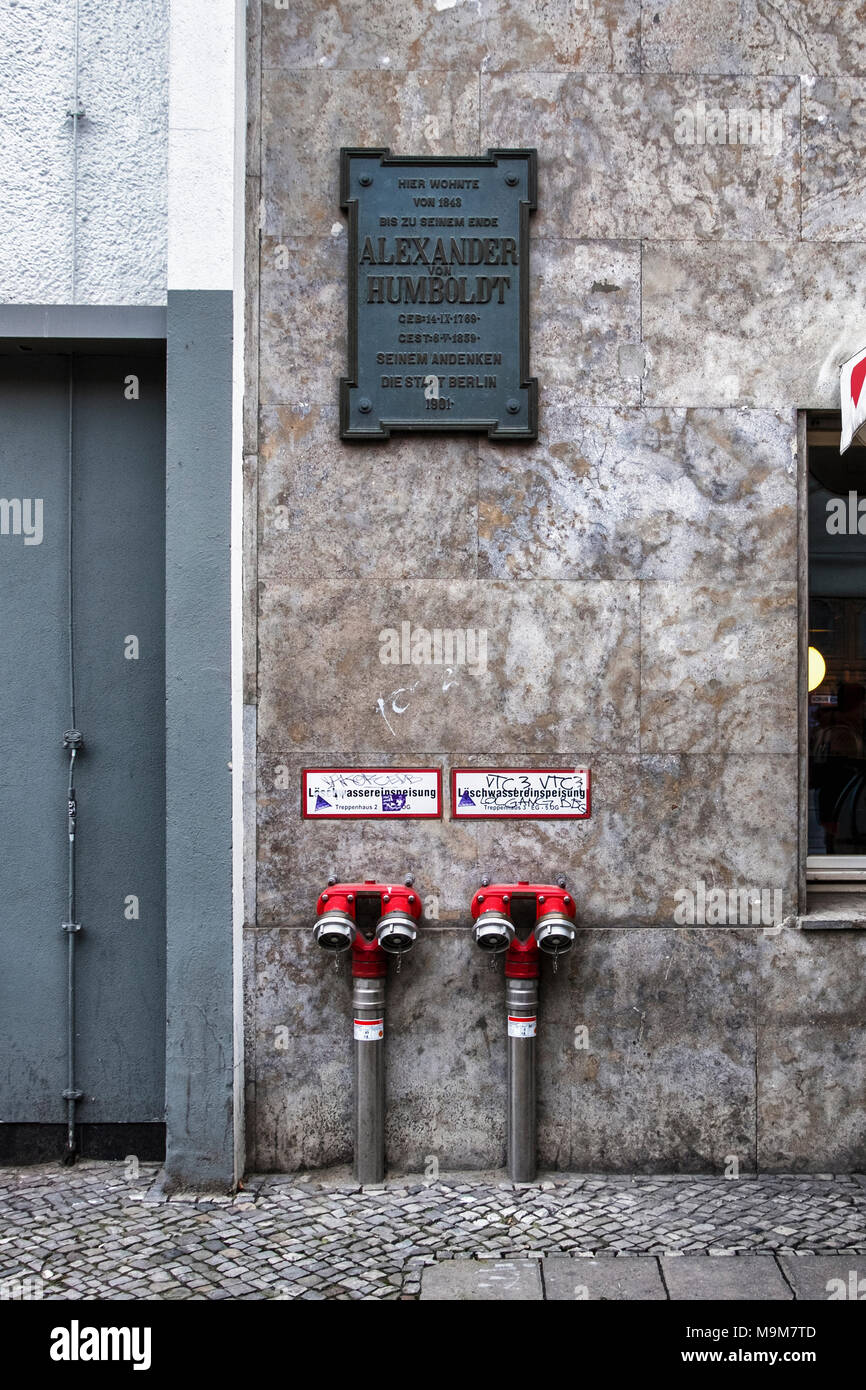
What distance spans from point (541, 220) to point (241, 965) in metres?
3.93

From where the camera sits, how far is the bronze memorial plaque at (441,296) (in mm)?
5160

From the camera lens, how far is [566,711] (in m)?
5.21

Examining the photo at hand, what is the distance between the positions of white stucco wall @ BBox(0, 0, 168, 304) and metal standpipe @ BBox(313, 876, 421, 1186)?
315cm

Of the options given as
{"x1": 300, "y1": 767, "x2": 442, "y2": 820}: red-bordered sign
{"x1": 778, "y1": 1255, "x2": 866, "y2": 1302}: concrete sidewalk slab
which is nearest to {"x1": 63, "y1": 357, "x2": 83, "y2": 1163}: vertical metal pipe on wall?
{"x1": 300, "y1": 767, "x2": 442, "y2": 820}: red-bordered sign

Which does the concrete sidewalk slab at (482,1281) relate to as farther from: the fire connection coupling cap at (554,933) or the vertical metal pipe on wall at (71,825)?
the vertical metal pipe on wall at (71,825)

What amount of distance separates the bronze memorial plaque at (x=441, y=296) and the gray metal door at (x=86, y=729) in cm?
116

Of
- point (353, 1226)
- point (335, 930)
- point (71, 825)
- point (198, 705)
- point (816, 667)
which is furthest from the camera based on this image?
point (816, 667)

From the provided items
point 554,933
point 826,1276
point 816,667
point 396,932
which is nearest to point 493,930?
point 554,933

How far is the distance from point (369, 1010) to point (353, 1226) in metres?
0.91

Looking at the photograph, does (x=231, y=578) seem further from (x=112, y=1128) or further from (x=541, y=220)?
(x=112, y=1128)

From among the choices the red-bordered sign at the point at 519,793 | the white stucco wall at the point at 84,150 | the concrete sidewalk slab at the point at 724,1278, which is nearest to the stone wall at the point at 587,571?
the red-bordered sign at the point at 519,793

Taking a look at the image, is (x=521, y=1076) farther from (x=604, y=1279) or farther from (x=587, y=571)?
(x=587, y=571)

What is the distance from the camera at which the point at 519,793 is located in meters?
5.20

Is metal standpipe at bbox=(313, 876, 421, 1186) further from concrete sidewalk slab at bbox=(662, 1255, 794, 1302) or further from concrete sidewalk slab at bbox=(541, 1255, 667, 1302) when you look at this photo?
concrete sidewalk slab at bbox=(662, 1255, 794, 1302)
